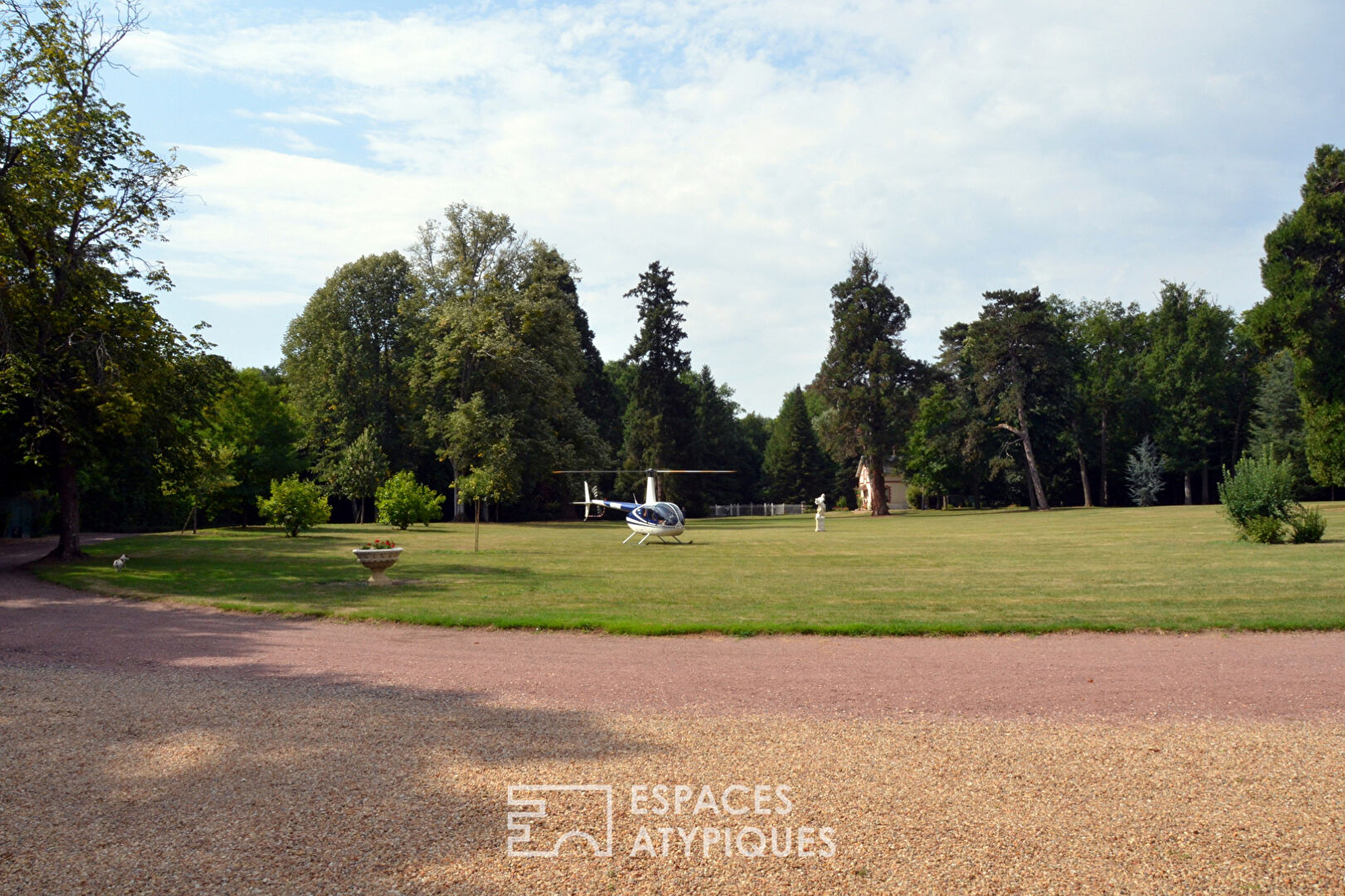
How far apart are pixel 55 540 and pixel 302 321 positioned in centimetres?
2689

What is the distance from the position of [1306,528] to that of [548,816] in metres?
28.4

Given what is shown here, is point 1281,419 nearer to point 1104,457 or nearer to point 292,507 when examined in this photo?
point 1104,457

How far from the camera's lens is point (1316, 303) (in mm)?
43469

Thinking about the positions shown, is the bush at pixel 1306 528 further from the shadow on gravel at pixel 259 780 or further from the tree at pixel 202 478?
the tree at pixel 202 478

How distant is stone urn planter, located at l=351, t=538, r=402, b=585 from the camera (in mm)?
17797

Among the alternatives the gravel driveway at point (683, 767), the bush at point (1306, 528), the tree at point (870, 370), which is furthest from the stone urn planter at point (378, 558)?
the tree at point (870, 370)

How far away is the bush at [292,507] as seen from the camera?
3609 centimetres

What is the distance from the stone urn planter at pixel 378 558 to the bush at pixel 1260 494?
2431cm

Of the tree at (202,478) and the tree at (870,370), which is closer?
the tree at (202,478)

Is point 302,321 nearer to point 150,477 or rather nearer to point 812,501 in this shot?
point 150,477

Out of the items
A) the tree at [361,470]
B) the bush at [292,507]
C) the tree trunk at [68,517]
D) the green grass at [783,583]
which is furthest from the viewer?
the tree at [361,470]

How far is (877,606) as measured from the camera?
14.7m

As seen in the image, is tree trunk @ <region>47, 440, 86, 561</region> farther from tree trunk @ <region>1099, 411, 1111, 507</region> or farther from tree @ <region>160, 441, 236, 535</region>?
tree trunk @ <region>1099, 411, 1111, 507</region>

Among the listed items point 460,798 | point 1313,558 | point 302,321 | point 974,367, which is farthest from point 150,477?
point 974,367
